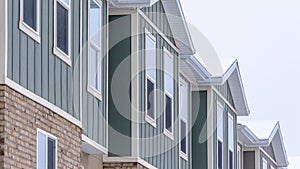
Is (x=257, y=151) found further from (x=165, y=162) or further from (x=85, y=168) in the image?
(x=85, y=168)

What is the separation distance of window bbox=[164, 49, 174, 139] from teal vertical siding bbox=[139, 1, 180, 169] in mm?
195

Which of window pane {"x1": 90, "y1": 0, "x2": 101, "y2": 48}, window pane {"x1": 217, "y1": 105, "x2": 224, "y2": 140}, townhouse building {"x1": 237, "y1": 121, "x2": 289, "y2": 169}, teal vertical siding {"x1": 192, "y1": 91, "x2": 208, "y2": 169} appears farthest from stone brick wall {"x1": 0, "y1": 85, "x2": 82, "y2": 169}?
townhouse building {"x1": 237, "y1": 121, "x2": 289, "y2": 169}

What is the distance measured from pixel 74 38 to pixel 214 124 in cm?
1216

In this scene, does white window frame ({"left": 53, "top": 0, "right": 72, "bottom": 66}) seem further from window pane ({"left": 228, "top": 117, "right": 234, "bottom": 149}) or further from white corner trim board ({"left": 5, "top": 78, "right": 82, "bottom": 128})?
window pane ({"left": 228, "top": 117, "right": 234, "bottom": 149})

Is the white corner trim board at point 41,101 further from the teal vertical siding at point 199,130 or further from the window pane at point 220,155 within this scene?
the window pane at point 220,155

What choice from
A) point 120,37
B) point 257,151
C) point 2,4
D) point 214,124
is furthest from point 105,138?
point 257,151

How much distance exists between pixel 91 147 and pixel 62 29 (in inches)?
113

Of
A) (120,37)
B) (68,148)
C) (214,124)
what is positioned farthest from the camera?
(214,124)

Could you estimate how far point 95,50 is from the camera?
801 inches

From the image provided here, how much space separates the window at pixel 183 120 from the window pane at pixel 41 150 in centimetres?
1033

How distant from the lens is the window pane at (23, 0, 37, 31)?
16.2 meters

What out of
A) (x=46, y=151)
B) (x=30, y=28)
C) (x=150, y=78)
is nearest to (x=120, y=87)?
(x=150, y=78)

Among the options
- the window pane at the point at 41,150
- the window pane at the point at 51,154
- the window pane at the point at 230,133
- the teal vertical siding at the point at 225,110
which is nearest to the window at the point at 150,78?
the window pane at the point at 51,154

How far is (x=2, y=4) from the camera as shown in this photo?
597 inches
